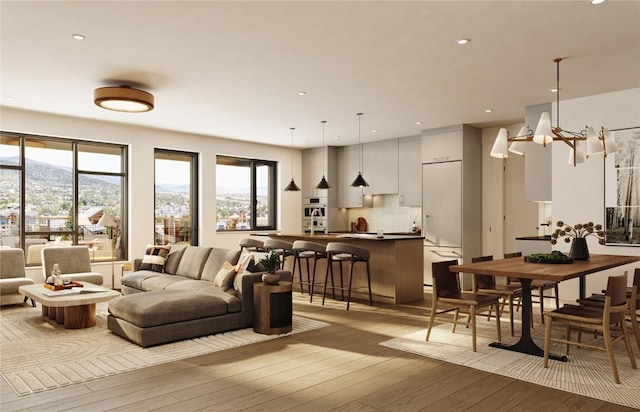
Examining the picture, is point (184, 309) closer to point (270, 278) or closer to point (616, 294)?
point (270, 278)

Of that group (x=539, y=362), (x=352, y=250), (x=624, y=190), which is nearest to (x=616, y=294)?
(x=539, y=362)

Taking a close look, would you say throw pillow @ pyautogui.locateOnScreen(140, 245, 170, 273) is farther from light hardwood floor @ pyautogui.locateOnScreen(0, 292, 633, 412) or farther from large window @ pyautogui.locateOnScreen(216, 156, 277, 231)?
light hardwood floor @ pyautogui.locateOnScreen(0, 292, 633, 412)

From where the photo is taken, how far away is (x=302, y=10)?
364cm

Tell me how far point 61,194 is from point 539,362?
24.2 feet

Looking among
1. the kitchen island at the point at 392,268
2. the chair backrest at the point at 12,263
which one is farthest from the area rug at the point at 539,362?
the chair backrest at the point at 12,263

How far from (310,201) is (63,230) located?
5148 millimetres

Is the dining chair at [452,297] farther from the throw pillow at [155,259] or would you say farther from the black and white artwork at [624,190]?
the throw pillow at [155,259]

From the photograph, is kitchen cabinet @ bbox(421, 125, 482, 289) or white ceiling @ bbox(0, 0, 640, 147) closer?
white ceiling @ bbox(0, 0, 640, 147)

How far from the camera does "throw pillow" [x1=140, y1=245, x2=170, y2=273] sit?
6.91 m

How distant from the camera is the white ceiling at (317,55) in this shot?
3703 millimetres

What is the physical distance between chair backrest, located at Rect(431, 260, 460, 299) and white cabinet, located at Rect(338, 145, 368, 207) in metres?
5.44

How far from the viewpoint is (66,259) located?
6.94 metres

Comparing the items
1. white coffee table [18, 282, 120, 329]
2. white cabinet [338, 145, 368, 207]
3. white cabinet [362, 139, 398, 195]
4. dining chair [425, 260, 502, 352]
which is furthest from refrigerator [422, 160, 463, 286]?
white coffee table [18, 282, 120, 329]

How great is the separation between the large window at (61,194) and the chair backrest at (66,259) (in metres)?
0.78
